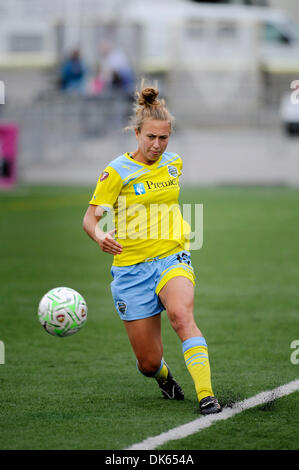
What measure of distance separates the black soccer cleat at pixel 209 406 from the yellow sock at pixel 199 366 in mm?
34

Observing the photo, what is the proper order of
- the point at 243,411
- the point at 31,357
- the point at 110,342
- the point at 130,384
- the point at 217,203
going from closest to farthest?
the point at 243,411 → the point at 130,384 → the point at 31,357 → the point at 110,342 → the point at 217,203

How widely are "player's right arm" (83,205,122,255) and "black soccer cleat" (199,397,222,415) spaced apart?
1111 millimetres

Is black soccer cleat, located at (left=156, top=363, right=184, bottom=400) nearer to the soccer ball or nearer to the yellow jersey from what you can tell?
the soccer ball

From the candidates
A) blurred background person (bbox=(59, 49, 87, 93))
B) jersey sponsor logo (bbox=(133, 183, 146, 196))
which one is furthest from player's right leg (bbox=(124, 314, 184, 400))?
blurred background person (bbox=(59, 49, 87, 93))

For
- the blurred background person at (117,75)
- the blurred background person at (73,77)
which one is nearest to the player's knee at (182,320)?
the blurred background person at (117,75)

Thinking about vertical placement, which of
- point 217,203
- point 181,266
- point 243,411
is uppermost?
point 181,266

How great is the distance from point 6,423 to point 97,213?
1503mm

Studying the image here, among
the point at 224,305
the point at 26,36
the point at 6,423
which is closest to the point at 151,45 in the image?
the point at 26,36

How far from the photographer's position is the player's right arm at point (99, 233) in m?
6.21

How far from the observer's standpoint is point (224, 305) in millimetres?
10195

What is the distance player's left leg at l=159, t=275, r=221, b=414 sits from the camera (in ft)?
20.2

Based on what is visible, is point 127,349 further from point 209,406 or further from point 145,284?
point 209,406

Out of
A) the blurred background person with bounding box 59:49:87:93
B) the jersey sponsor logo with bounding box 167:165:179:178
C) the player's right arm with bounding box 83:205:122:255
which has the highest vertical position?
the jersey sponsor logo with bounding box 167:165:179:178

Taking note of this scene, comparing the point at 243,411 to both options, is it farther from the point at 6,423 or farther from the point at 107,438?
the point at 6,423
